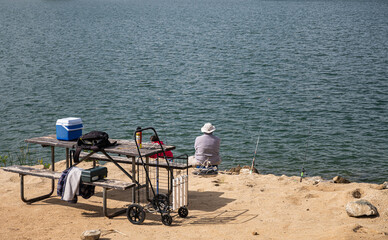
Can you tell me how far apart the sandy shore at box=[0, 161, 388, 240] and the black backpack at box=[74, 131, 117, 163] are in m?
1.05

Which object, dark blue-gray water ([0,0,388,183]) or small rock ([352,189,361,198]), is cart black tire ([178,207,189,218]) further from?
dark blue-gray water ([0,0,388,183])

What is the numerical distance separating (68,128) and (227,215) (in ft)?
9.70

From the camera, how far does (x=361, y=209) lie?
22.7 ft

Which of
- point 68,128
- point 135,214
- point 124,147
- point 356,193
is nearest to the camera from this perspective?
point 135,214

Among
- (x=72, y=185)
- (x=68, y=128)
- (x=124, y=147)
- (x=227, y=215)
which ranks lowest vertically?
(x=227, y=215)

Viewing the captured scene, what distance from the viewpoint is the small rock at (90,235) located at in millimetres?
6137

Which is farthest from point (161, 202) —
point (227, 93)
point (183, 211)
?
point (227, 93)

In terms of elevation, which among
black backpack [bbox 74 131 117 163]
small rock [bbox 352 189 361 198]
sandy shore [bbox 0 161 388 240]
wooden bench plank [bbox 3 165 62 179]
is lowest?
sandy shore [bbox 0 161 388 240]

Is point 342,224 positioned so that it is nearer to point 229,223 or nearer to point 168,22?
point 229,223

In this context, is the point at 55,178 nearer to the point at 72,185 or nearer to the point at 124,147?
the point at 72,185

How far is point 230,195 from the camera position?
827 cm

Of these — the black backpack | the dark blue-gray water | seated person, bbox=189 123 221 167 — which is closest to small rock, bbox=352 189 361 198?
seated person, bbox=189 123 221 167

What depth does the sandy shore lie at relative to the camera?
21.2 feet

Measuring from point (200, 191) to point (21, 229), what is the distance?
324 cm
